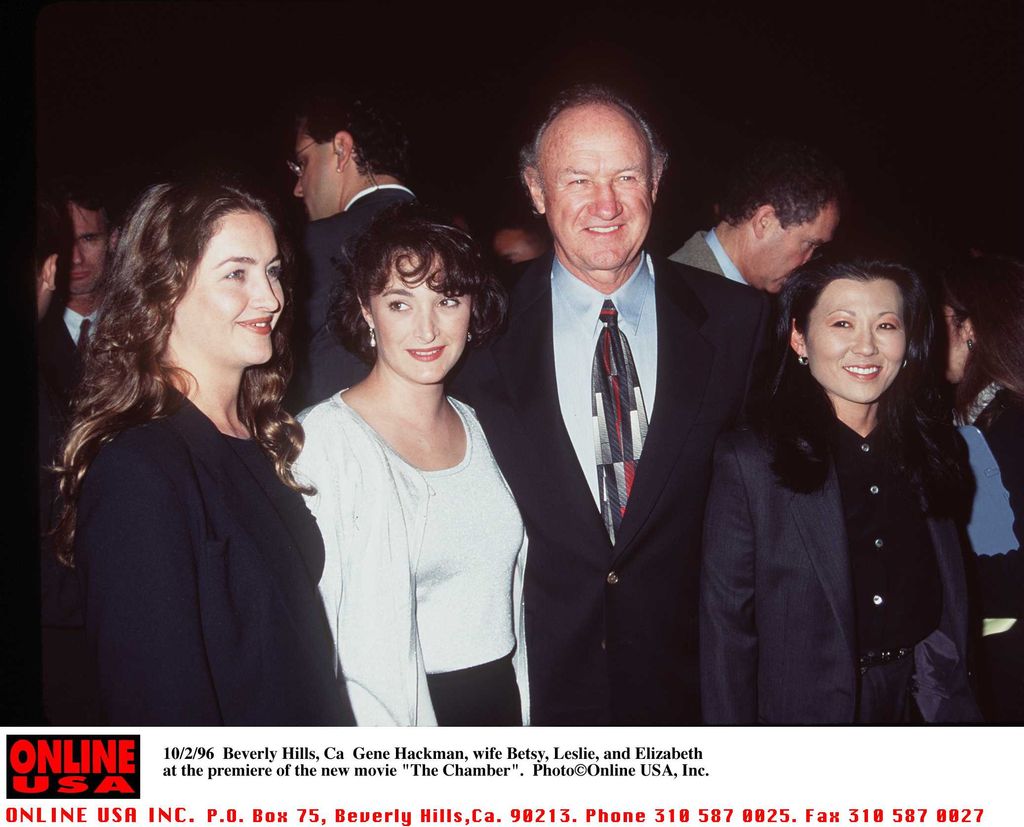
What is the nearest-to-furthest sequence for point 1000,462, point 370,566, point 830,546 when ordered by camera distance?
point 370,566
point 830,546
point 1000,462

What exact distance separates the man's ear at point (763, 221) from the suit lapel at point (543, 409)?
146cm

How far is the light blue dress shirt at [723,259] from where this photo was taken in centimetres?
324

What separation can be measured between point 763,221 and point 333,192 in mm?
1697

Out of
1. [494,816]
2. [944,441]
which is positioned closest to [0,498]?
[494,816]

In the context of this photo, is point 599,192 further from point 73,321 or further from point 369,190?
point 73,321

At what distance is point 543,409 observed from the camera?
76.7 inches

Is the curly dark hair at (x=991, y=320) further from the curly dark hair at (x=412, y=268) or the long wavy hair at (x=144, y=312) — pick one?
the long wavy hair at (x=144, y=312)

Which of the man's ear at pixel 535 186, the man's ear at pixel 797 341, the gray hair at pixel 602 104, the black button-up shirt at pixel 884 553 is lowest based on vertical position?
the black button-up shirt at pixel 884 553

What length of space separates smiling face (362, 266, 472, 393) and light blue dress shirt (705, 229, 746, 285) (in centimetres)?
172

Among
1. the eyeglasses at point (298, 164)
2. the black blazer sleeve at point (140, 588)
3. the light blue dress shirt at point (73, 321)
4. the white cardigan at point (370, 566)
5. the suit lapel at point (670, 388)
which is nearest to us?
the black blazer sleeve at point (140, 588)

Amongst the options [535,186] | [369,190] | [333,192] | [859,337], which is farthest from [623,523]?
[333,192]

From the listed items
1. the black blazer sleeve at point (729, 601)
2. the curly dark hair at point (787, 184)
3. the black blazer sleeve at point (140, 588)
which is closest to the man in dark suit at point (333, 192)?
the black blazer sleeve at point (140, 588)

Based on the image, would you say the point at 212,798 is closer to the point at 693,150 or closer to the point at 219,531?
the point at 219,531

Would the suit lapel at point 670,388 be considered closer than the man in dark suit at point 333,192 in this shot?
Yes
